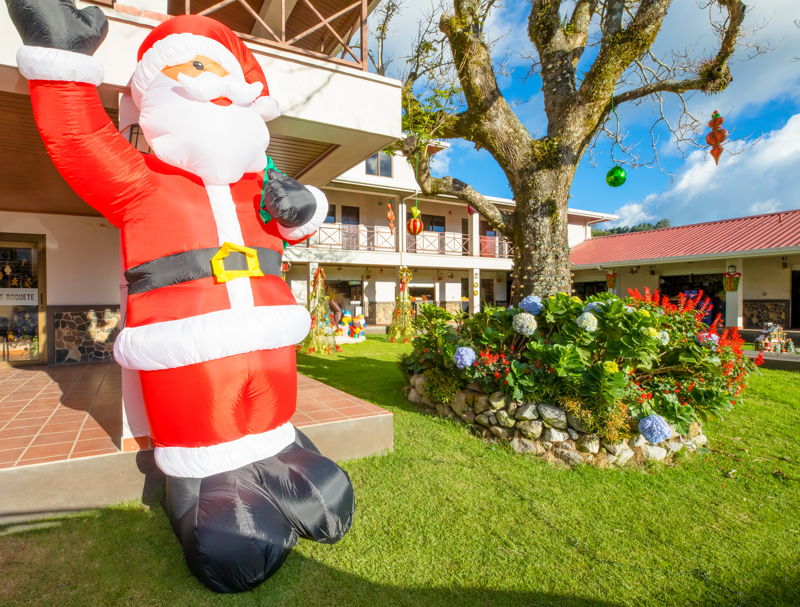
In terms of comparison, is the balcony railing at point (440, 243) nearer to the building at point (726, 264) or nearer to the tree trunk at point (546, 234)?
the building at point (726, 264)

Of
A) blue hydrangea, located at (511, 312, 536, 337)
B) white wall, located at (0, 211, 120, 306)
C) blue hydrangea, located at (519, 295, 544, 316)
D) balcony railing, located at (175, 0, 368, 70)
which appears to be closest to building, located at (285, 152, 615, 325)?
white wall, located at (0, 211, 120, 306)

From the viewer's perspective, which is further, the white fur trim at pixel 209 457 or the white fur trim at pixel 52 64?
the white fur trim at pixel 209 457

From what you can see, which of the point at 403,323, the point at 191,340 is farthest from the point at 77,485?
the point at 403,323

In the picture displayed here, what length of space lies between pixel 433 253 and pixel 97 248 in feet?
41.4

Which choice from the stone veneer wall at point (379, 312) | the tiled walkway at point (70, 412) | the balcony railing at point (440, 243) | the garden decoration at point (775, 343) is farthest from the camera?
the balcony railing at point (440, 243)

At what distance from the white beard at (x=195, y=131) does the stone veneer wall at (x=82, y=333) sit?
5.96 meters

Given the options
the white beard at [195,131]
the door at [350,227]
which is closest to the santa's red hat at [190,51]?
the white beard at [195,131]

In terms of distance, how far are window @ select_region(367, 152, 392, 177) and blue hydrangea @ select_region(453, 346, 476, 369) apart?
1329 centimetres

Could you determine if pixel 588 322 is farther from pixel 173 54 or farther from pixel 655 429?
pixel 173 54

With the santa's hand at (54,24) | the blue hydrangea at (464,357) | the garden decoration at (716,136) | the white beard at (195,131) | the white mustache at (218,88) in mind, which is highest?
the garden decoration at (716,136)

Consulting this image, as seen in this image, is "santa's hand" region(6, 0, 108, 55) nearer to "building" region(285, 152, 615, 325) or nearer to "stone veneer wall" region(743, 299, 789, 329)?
"building" region(285, 152, 615, 325)

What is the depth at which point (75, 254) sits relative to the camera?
7078 mm

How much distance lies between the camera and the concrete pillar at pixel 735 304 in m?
13.3

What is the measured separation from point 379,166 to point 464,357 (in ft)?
44.4
